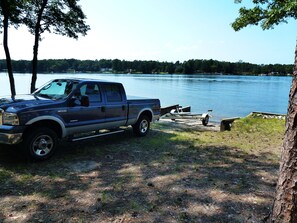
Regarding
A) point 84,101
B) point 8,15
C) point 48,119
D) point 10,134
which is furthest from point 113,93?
point 8,15

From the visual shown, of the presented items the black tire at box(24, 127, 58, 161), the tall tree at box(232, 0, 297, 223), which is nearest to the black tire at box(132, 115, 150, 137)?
the black tire at box(24, 127, 58, 161)

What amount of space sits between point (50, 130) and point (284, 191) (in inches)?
197

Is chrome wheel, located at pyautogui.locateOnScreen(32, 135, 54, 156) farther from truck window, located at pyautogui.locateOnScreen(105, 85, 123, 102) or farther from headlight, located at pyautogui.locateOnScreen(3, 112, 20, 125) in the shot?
truck window, located at pyautogui.locateOnScreen(105, 85, 123, 102)

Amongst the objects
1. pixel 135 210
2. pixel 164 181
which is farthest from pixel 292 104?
pixel 164 181

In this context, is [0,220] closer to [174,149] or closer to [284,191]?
[284,191]

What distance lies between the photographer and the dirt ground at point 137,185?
3.84m

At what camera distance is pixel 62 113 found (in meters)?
6.40

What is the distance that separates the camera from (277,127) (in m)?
11.8

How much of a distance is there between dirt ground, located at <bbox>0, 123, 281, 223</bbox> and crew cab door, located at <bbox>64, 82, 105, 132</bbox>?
0.73 meters

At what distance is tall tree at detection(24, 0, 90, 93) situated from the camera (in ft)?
53.9

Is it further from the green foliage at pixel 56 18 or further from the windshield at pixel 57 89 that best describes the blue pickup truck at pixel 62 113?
the green foliage at pixel 56 18

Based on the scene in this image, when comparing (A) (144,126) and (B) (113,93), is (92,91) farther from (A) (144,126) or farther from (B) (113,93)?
(A) (144,126)

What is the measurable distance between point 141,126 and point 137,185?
454 cm

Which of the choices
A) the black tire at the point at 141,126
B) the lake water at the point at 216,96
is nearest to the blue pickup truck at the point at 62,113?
the black tire at the point at 141,126
